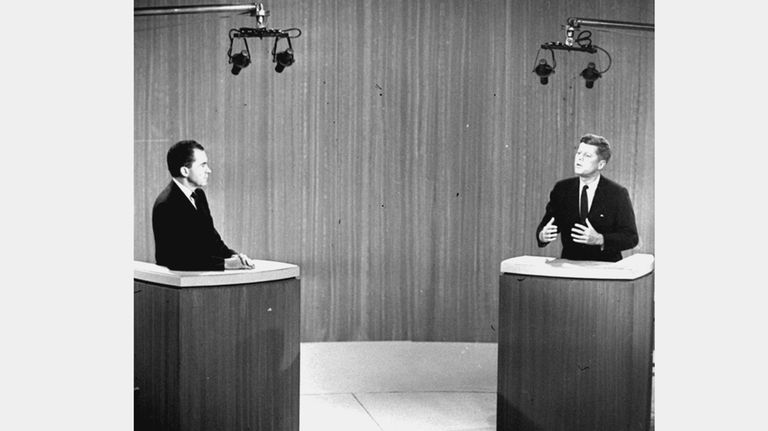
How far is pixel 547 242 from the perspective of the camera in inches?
86.0

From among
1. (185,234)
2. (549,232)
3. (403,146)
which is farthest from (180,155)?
(549,232)

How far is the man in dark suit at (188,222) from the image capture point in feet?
6.24

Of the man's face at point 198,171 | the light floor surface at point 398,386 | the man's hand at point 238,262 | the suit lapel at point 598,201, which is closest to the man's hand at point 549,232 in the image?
the suit lapel at point 598,201

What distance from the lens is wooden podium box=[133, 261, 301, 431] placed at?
1864 millimetres

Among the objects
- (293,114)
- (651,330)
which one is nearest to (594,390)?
(651,330)

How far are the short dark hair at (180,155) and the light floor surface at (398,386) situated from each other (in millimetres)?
565

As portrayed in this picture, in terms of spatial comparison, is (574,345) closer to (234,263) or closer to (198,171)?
(234,263)

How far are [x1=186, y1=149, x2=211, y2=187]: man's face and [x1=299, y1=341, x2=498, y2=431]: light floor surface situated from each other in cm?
51

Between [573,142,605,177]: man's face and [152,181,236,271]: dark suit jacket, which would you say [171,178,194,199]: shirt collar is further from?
[573,142,605,177]: man's face

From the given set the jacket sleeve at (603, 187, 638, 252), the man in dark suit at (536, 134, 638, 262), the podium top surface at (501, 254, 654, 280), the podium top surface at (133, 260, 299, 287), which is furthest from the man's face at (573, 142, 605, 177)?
the podium top surface at (133, 260, 299, 287)

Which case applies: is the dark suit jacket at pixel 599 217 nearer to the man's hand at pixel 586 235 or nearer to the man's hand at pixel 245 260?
the man's hand at pixel 586 235

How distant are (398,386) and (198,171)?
758 millimetres
